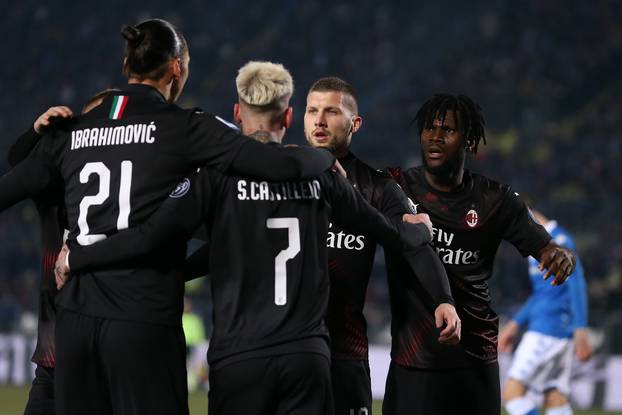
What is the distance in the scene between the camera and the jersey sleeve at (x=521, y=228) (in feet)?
17.0

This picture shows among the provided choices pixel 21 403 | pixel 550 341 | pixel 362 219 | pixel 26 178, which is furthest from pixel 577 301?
pixel 21 403

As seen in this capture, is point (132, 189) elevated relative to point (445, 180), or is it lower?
lower

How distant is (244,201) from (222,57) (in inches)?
882

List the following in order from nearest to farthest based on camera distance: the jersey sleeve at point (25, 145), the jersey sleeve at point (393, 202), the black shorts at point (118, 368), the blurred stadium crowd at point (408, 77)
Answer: the black shorts at point (118, 368), the jersey sleeve at point (25, 145), the jersey sleeve at point (393, 202), the blurred stadium crowd at point (408, 77)

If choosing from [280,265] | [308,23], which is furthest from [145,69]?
[308,23]

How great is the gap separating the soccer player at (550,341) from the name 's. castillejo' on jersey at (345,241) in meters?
4.56

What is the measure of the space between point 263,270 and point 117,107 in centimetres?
83

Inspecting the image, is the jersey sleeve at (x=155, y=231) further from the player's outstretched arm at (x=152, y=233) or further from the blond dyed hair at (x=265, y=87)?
the blond dyed hair at (x=265, y=87)

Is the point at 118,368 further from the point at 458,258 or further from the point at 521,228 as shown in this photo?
the point at 521,228

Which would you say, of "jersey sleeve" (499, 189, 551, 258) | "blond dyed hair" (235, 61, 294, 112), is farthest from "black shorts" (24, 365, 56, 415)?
"jersey sleeve" (499, 189, 551, 258)

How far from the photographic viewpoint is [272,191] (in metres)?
3.94

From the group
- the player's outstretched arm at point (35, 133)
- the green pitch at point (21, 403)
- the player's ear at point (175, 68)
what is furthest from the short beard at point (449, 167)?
the green pitch at point (21, 403)

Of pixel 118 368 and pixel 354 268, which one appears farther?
pixel 354 268

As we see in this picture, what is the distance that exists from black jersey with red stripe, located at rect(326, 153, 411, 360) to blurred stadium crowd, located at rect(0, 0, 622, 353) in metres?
9.13
